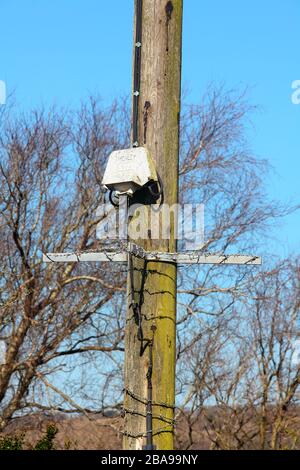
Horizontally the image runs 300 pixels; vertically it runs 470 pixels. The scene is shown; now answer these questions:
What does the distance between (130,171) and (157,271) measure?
0.50 metres

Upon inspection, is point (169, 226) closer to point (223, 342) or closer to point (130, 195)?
point (130, 195)

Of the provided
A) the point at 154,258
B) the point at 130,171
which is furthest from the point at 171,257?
the point at 130,171

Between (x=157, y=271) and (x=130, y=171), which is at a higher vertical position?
(x=130, y=171)

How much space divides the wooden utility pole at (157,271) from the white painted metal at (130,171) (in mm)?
107

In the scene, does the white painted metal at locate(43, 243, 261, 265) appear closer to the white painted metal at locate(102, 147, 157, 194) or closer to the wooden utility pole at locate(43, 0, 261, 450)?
the wooden utility pole at locate(43, 0, 261, 450)

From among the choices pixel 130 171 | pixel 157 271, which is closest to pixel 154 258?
pixel 157 271

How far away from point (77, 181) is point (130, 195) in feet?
43.1

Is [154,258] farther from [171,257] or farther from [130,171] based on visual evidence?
[130,171]

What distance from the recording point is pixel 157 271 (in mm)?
3871

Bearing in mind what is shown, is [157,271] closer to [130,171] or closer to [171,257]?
[171,257]

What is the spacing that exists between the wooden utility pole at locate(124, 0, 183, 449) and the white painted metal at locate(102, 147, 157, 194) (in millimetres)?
107

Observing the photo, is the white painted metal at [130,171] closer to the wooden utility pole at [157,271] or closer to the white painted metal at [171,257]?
the wooden utility pole at [157,271]

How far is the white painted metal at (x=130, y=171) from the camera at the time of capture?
382 centimetres
